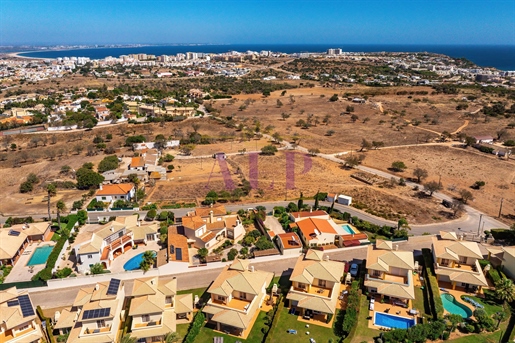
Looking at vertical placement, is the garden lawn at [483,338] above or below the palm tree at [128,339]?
below

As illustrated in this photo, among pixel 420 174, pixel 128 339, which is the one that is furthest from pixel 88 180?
pixel 420 174

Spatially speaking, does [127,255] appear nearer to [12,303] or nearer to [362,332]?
[12,303]

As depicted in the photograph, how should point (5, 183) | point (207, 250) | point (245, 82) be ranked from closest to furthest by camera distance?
point (207, 250) < point (5, 183) < point (245, 82)

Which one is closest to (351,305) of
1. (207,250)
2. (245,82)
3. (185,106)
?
(207,250)

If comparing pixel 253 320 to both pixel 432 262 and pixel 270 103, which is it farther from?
pixel 270 103

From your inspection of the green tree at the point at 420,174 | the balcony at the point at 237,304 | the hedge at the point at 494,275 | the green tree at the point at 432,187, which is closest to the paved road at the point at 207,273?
the balcony at the point at 237,304

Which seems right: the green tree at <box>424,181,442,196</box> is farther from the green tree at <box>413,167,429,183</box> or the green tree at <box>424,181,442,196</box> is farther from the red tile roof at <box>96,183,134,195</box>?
the red tile roof at <box>96,183,134,195</box>

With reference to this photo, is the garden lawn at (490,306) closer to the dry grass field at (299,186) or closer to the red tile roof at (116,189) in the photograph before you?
the dry grass field at (299,186)
